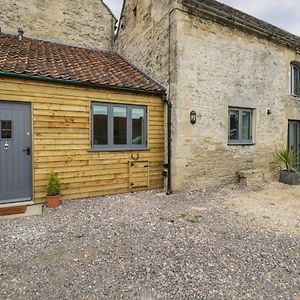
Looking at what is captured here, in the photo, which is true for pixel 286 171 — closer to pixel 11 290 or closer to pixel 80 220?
pixel 80 220

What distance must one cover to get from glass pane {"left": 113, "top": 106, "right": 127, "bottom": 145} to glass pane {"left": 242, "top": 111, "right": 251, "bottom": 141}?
15.3 ft

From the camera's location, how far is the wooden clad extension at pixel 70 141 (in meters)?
5.88

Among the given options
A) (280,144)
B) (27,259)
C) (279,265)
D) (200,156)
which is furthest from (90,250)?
(280,144)

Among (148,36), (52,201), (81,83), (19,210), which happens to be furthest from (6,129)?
(148,36)

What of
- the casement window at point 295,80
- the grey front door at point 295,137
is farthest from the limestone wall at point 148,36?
the grey front door at point 295,137

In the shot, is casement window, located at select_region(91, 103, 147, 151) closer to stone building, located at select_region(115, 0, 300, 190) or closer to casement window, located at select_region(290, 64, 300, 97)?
stone building, located at select_region(115, 0, 300, 190)

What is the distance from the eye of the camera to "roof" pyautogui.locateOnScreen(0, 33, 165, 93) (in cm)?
616

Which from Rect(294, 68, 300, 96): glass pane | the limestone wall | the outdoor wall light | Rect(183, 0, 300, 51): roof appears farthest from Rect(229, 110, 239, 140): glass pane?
Rect(294, 68, 300, 96): glass pane

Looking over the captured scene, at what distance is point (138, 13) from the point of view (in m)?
9.57

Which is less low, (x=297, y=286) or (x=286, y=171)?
(x=286, y=171)

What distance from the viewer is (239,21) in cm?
824

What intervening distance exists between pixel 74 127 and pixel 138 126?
204cm

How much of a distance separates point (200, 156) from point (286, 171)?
4142 millimetres

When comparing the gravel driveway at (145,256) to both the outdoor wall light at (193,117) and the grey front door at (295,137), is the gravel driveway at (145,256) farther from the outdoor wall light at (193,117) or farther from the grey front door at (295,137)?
the grey front door at (295,137)
